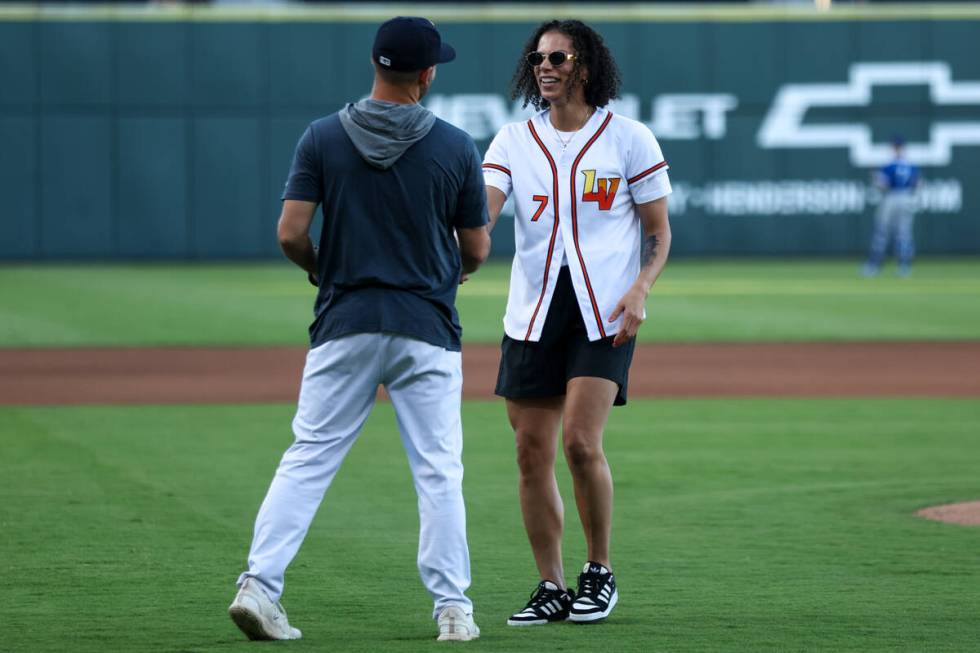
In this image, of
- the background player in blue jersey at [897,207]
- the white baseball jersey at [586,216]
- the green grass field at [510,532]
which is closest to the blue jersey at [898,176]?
the background player in blue jersey at [897,207]

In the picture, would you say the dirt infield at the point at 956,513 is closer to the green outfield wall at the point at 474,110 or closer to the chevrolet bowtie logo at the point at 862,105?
the green outfield wall at the point at 474,110

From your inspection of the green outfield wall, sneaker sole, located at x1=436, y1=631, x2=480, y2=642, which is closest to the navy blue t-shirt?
sneaker sole, located at x1=436, y1=631, x2=480, y2=642

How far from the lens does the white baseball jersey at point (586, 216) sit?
631cm

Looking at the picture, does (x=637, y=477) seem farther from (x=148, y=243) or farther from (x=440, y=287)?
(x=148, y=243)

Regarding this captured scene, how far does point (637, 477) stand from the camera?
33.0 ft

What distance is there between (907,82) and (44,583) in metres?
31.9

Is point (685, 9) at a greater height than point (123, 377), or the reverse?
point (685, 9)

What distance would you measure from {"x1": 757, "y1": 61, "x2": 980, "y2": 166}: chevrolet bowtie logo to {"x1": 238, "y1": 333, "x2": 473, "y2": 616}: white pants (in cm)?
3099

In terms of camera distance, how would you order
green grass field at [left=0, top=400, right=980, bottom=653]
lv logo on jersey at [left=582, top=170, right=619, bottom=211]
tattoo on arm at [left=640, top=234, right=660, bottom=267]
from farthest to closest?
tattoo on arm at [left=640, top=234, right=660, bottom=267], lv logo on jersey at [left=582, top=170, right=619, bottom=211], green grass field at [left=0, top=400, right=980, bottom=653]

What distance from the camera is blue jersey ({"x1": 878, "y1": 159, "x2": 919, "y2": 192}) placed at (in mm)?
30641

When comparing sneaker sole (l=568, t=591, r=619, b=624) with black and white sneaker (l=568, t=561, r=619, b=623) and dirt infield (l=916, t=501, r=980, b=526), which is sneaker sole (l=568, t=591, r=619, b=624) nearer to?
black and white sneaker (l=568, t=561, r=619, b=623)

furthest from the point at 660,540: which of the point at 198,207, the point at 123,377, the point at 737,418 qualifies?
the point at 198,207

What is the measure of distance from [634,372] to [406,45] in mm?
10568

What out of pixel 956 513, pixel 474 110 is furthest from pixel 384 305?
pixel 474 110
